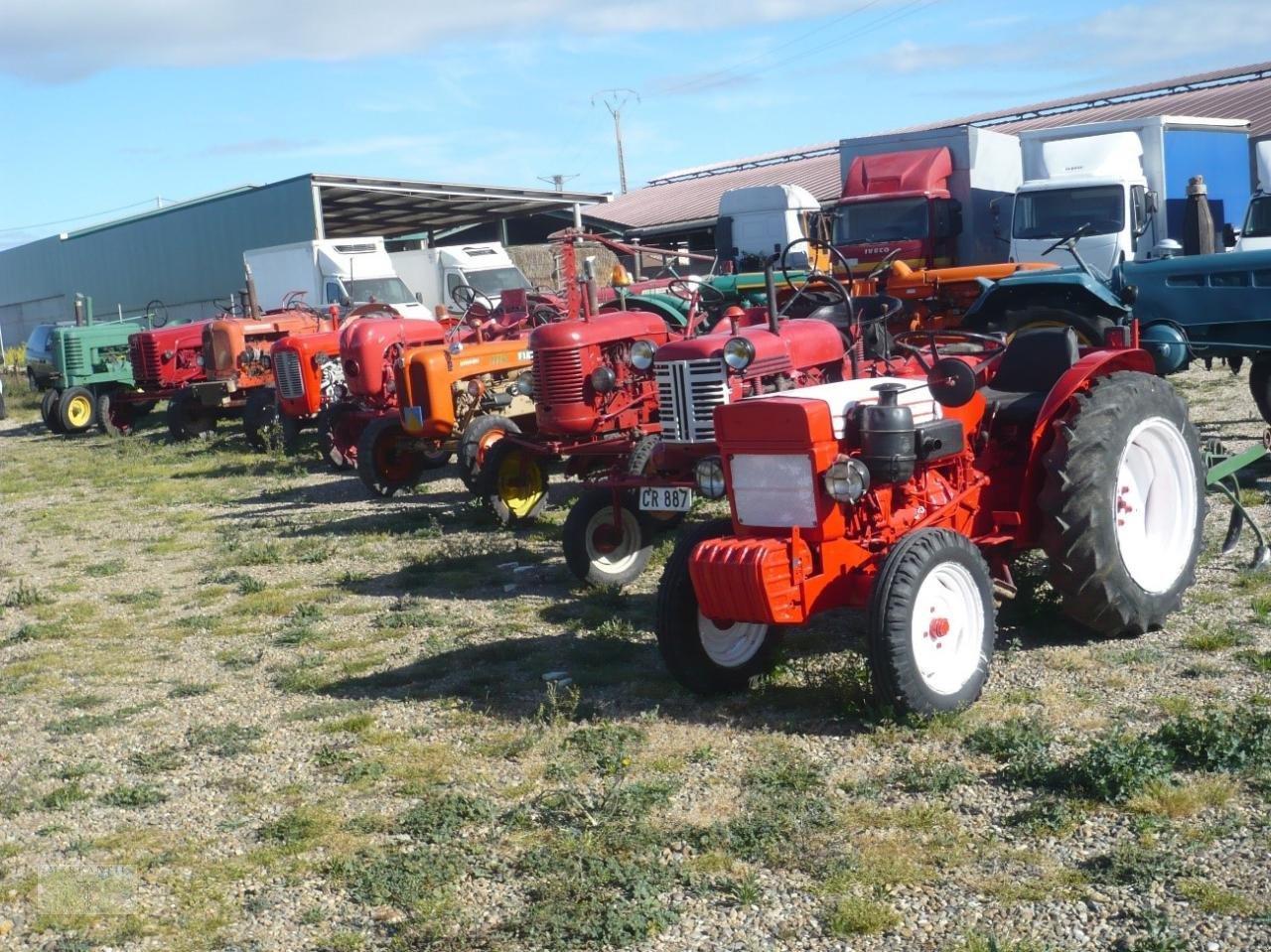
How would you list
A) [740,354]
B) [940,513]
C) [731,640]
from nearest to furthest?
[940,513] < [731,640] < [740,354]

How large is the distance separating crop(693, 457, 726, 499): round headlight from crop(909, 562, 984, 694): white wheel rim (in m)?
0.86

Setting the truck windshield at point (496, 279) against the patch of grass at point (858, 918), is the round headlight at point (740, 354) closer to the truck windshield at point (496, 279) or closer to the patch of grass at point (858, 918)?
the patch of grass at point (858, 918)

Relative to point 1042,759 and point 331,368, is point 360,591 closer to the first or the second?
point 1042,759

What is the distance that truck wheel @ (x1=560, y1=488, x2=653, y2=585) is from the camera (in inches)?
291

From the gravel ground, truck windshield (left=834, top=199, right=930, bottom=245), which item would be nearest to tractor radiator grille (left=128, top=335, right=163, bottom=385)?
truck windshield (left=834, top=199, right=930, bottom=245)

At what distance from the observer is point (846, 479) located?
15.4ft

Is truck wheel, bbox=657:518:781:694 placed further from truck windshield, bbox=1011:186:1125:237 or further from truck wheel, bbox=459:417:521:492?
truck windshield, bbox=1011:186:1125:237

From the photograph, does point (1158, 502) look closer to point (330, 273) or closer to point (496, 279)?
point (496, 279)

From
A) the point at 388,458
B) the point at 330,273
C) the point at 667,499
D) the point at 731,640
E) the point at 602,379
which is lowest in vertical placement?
the point at 731,640

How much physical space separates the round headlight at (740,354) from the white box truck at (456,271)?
45.0ft

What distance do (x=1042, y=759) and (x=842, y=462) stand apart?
1129 mm

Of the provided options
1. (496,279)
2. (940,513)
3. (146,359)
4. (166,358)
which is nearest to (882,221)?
(496,279)

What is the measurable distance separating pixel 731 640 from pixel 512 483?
4.21 meters

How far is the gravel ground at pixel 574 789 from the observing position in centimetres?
356
